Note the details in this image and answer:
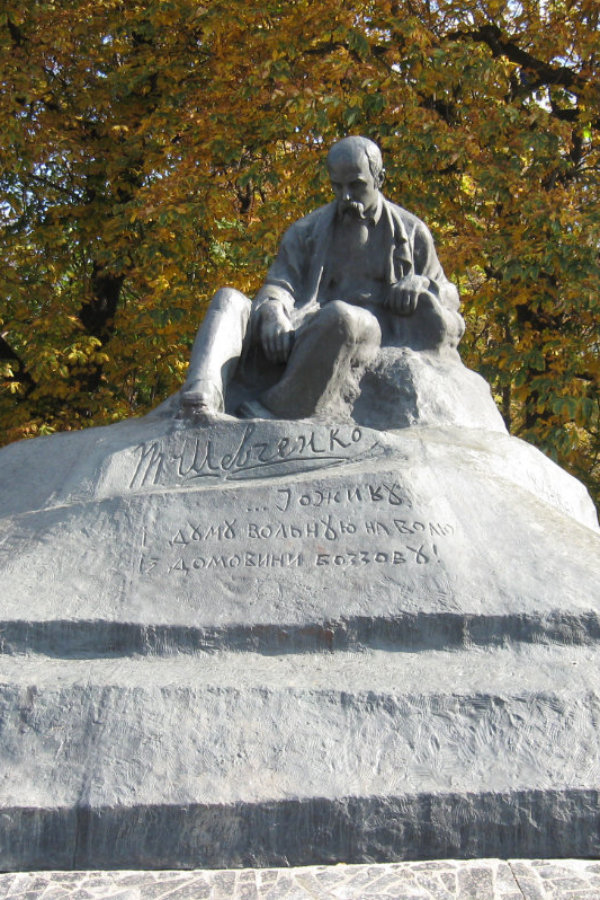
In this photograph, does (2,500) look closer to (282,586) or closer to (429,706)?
(282,586)

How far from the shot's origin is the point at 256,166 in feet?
30.0

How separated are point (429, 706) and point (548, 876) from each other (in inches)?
22.7

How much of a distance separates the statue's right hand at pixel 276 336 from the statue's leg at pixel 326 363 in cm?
6

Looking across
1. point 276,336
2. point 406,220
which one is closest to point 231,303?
point 276,336

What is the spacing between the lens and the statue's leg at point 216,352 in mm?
4371

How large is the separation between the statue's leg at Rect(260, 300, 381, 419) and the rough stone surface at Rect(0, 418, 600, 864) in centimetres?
42

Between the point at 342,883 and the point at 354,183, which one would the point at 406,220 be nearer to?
the point at 354,183

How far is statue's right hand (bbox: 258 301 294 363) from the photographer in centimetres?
482

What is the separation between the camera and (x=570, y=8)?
9.55 metres

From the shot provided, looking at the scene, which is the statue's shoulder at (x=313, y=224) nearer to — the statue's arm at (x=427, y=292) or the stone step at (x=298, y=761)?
the statue's arm at (x=427, y=292)

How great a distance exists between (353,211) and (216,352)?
3.73 feet

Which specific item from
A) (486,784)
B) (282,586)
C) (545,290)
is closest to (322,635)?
(282,586)
